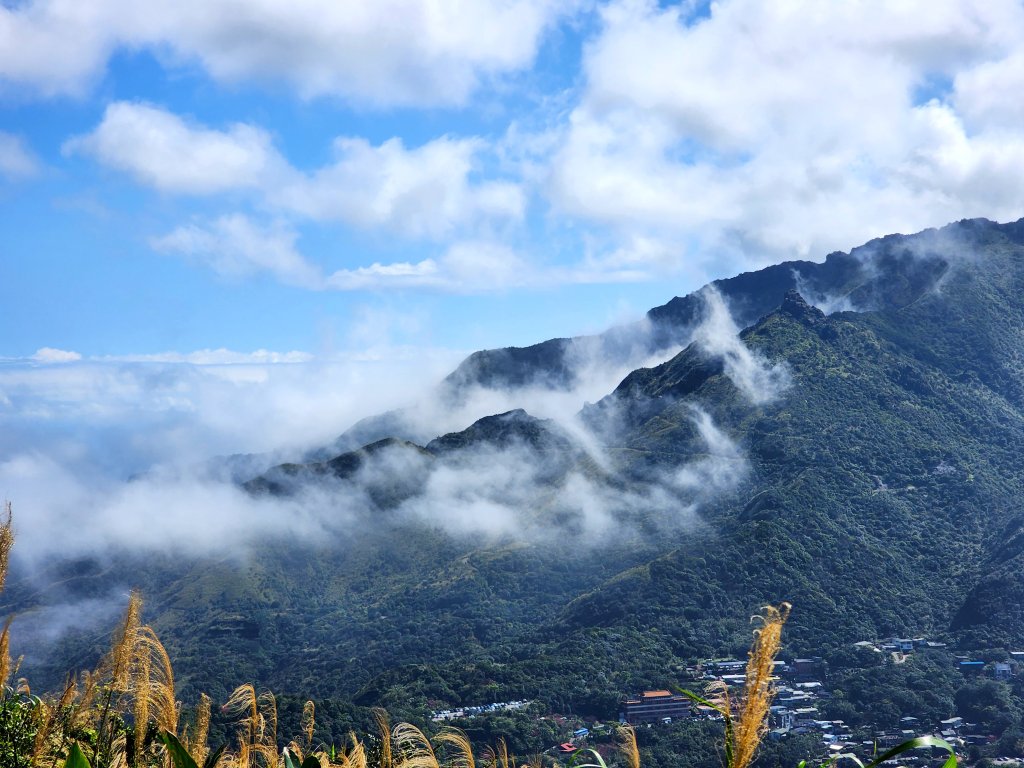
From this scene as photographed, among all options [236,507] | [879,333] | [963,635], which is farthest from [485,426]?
[963,635]

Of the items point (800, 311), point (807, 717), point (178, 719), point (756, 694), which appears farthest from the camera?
point (800, 311)

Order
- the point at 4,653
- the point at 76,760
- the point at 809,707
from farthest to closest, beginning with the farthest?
the point at 809,707 < the point at 4,653 < the point at 76,760

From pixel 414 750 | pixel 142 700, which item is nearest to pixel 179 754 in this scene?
pixel 142 700

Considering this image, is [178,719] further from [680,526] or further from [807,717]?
[680,526]

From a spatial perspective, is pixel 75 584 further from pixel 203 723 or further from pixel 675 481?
pixel 203 723

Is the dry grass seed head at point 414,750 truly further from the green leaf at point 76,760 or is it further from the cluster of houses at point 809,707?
the cluster of houses at point 809,707

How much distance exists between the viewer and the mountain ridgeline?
8675cm

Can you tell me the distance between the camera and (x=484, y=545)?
133750 millimetres

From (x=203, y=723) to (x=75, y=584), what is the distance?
15847cm

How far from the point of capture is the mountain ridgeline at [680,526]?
285 ft

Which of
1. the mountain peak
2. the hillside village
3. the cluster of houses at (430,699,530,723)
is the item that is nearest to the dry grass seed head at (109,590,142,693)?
the hillside village

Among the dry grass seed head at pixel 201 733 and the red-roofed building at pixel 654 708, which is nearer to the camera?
the dry grass seed head at pixel 201 733

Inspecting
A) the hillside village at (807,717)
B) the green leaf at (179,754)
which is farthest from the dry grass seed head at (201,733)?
the hillside village at (807,717)

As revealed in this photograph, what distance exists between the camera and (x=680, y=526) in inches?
4628
